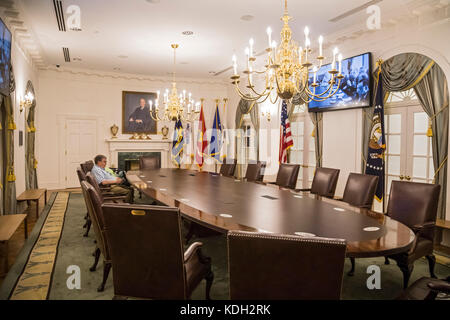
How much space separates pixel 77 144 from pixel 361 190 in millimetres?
7632

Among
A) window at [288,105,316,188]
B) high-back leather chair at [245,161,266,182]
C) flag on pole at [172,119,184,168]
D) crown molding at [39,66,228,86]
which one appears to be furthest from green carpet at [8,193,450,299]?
crown molding at [39,66,228,86]

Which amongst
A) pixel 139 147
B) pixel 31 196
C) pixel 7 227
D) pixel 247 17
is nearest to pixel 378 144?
pixel 247 17

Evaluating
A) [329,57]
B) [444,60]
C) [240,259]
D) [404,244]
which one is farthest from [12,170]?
[444,60]

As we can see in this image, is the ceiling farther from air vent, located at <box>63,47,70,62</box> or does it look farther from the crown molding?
the crown molding

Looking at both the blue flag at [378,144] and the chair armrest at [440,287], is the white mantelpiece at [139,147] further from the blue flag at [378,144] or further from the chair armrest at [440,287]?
the chair armrest at [440,287]

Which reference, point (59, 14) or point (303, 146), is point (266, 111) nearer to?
point (303, 146)

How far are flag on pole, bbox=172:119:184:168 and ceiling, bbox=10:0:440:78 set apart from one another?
6.94ft

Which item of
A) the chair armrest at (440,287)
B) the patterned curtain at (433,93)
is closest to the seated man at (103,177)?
the chair armrest at (440,287)

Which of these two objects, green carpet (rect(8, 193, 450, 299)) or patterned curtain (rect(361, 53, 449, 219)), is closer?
green carpet (rect(8, 193, 450, 299))

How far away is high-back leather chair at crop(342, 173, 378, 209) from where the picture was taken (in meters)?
3.53

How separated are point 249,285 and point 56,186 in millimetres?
8478

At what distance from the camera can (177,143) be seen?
30.9ft

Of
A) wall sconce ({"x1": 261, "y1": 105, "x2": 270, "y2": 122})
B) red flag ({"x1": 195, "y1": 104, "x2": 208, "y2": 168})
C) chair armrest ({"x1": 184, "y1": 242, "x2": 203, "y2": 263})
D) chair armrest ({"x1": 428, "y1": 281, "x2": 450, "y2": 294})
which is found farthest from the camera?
red flag ({"x1": 195, "y1": 104, "x2": 208, "y2": 168})

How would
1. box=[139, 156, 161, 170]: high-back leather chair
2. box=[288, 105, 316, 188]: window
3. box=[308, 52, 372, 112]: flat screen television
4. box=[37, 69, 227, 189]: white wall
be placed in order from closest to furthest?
1. box=[308, 52, 372, 112]: flat screen television
2. box=[288, 105, 316, 188]: window
3. box=[139, 156, 161, 170]: high-back leather chair
4. box=[37, 69, 227, 189]: white wall
